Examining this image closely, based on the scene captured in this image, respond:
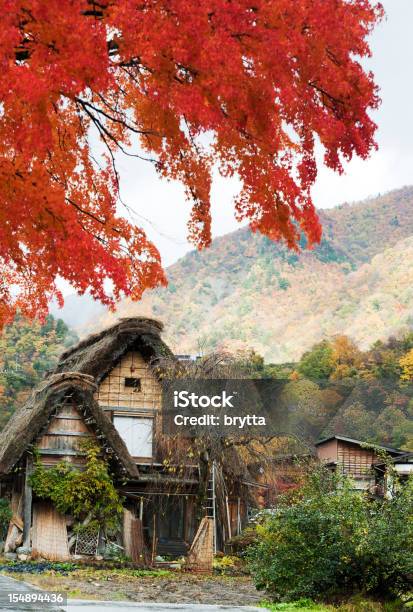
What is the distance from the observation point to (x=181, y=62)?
10883mm

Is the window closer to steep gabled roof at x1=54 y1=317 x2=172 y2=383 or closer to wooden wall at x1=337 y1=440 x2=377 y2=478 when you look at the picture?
steep gabled roof at x1=54 y1=317 x2=172 y2=383

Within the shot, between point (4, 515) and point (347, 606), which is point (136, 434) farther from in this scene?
point (347, 606)

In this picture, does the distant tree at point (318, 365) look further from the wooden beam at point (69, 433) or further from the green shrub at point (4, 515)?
the wooden beam at point (69, 433)

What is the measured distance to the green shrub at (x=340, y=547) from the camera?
1308 cm

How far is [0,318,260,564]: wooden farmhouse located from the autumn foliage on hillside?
884cm

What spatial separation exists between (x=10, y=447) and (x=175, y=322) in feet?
383

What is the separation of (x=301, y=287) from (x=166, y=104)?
452 ft

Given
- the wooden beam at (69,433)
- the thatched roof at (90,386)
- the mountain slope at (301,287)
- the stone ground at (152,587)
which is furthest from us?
the mountain slope at (301,287)

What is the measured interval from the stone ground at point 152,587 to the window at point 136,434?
17.4ft

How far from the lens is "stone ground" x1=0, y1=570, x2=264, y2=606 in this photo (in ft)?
51.1

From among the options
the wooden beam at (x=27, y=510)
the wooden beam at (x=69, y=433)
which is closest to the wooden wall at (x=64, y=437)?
the wooden beam at (x=69, y=433)
